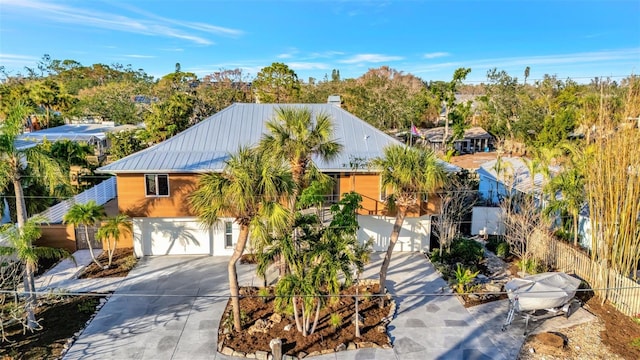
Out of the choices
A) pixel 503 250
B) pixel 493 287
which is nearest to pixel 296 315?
pixel 493 287

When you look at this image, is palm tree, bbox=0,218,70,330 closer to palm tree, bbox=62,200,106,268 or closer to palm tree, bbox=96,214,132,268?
palm tree, bbox=62,200,106,268

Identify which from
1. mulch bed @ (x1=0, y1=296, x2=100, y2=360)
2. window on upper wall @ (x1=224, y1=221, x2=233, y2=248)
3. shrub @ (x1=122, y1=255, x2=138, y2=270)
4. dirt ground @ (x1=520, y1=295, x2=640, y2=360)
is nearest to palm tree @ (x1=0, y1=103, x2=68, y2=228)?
mulch bed @ (x1=0, y1=296, x2=100, y2=360)

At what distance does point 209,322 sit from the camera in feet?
43.1

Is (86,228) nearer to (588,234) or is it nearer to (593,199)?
(593,199)

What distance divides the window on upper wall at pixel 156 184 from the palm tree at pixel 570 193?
16588 millimetres

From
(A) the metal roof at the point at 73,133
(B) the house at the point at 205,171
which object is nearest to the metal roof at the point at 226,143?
(B) the house at the point at 205,171

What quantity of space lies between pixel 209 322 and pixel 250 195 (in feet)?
16.1

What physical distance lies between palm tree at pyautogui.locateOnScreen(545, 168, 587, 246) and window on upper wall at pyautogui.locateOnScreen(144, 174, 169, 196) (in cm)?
1659

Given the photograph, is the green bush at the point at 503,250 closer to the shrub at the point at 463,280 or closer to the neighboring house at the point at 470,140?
the shrub at the point at 463,280

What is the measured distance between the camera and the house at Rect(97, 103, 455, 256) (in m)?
17.3

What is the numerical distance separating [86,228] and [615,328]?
19656 millimetres

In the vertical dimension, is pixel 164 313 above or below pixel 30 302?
below

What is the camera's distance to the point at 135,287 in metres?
15.6

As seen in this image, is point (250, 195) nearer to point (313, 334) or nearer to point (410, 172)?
point (313, 334)
